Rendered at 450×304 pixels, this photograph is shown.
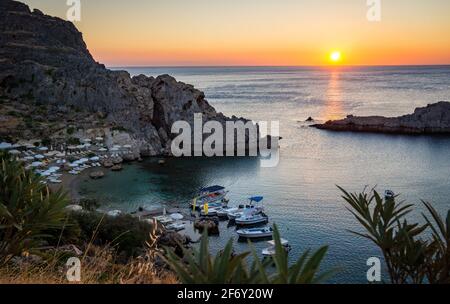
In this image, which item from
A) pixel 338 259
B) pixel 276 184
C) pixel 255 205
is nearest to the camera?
pixel 338 259

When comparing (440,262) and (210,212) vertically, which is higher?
(440,262)

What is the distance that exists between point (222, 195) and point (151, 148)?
19.1 m

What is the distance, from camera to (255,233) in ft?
84.0

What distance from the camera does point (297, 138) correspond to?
2430 inches

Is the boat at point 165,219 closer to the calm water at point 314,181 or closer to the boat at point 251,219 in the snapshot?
the calm water at point 314,181

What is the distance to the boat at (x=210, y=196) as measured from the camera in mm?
32531

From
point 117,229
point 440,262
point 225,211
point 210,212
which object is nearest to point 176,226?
point 210,212

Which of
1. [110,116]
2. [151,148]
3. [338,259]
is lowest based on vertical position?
[338,259]

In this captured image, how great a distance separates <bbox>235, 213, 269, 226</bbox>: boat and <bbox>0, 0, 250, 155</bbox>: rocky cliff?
24.1 meters

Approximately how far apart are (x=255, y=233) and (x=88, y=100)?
39488mm

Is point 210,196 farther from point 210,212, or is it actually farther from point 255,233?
point 255,233

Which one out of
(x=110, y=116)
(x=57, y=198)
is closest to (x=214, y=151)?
(x=110, y=116)
